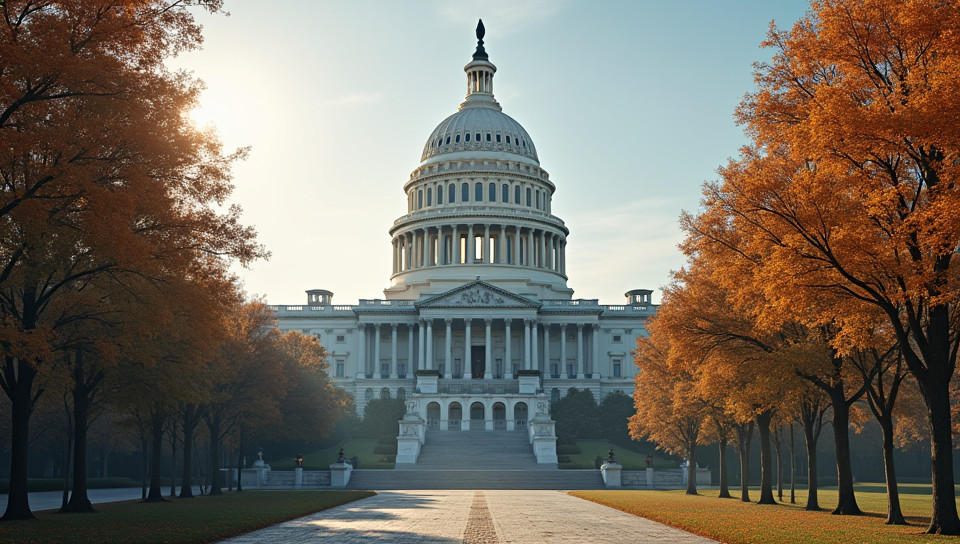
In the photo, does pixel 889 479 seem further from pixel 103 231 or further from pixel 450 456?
pixel 450 456

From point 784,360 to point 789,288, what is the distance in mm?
8425

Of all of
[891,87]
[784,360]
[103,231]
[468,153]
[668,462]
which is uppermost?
[468,153]

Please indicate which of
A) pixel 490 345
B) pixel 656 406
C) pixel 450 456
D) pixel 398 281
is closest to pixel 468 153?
pixel 398 281

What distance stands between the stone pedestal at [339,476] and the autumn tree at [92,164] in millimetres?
36632

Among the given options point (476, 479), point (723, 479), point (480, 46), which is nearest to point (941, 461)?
point (723, 479)

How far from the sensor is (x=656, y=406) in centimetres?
5959

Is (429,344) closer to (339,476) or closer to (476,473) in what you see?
(476,473)

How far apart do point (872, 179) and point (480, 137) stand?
419 ft

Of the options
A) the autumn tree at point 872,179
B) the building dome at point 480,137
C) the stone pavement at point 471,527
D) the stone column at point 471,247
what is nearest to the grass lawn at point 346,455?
the stone pavement at point 471,527

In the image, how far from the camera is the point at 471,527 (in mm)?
26766

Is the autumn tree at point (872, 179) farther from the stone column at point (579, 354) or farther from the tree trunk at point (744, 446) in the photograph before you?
the stone column at point (579, 354)

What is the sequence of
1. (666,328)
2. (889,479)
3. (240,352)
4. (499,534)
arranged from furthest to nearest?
1. (240,352)
2. (666,328)
3. (889,479)
4. (499,534)

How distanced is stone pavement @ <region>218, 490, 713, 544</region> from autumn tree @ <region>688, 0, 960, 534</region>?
323 inches

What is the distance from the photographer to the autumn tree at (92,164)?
24172 mm
